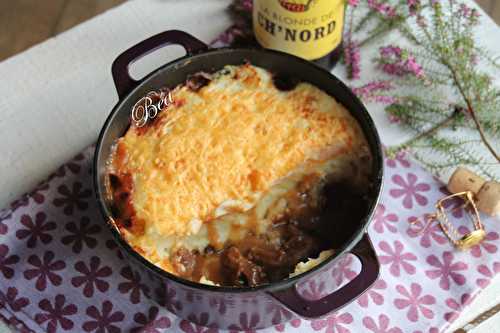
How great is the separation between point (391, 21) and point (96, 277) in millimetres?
1143

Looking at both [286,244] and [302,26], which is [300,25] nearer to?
[302,26]

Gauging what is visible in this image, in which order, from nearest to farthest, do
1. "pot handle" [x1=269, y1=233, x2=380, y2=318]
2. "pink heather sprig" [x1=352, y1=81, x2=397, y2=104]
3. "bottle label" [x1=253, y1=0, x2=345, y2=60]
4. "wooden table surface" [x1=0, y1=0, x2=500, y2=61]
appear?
"pot handle" [x1=269, y1=233, x2=380, y2=318], "bottle label" [x1=253, y1=0, x2=345, y2=60], "pink heather sprig" [x1=352, y1=81, x2=397, y2=104], "wooden table surface" [x1=0, y1=0, x2=500, y2=61]

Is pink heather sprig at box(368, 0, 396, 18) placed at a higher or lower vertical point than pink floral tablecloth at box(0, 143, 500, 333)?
higher

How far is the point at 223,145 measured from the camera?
59.9 inches

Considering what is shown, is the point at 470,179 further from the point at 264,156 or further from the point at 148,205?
the point at 148,205

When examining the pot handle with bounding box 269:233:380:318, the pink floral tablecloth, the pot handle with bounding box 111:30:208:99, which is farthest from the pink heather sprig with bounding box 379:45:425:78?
the pot handle with bounding box 269:233:380:318

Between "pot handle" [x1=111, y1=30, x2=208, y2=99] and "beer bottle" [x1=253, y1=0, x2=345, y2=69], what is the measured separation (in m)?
0.25

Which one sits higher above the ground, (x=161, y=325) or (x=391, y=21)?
(x=391, y=21)

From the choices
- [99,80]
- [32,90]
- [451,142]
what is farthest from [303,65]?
[32,90]

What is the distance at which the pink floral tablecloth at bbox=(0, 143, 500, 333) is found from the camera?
154 centimetres

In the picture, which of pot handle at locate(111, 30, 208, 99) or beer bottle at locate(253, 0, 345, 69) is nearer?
pot handle at locate(111, 30, 208, 99)

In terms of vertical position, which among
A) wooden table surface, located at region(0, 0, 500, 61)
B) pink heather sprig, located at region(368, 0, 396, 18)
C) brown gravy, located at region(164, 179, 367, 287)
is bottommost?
brown gravy, located at region(164, 179, 367, 287)

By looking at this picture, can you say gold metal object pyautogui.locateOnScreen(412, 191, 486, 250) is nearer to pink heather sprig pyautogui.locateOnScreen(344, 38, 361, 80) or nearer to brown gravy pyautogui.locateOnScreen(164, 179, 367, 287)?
brown gravy pyautogui.locateOnScreen(164, 179, 367, 287)

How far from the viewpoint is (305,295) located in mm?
1445
